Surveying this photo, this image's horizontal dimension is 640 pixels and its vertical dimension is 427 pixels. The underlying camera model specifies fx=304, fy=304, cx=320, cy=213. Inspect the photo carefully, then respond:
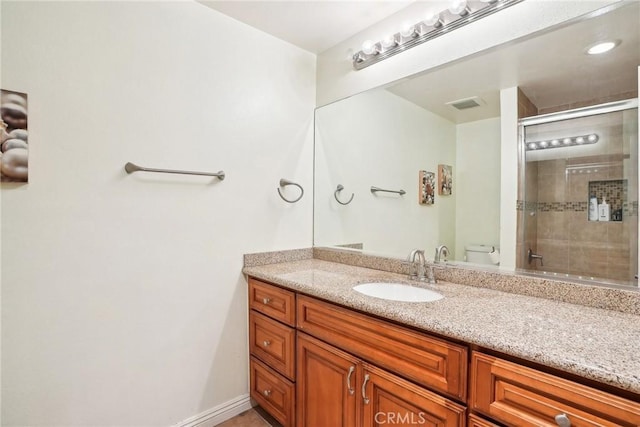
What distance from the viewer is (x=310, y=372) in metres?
1.41

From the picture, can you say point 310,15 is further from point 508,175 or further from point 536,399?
point 536,399

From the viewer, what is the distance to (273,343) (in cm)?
163

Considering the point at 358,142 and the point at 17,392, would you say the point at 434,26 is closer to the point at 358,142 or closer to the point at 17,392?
the point at 358,142

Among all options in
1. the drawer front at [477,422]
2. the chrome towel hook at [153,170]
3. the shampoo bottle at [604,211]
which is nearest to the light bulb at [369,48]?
the chrome towel hook at [153,170]

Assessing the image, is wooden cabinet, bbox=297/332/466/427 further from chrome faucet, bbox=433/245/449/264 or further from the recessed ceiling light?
the recessed ceiling light

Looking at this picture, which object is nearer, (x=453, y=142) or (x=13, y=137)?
(x=13, y=137)

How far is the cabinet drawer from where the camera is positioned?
0.68m

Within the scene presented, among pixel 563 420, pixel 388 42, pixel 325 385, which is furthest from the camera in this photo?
pixel 388 42

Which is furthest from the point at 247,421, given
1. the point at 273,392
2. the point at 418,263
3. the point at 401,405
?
the point at 418,263

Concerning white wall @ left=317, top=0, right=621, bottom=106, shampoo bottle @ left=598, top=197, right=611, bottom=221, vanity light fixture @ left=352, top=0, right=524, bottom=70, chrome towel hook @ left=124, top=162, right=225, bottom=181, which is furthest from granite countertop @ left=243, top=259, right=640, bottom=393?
vanity light fixture @ left=352, top=0, right=524, bottom=70

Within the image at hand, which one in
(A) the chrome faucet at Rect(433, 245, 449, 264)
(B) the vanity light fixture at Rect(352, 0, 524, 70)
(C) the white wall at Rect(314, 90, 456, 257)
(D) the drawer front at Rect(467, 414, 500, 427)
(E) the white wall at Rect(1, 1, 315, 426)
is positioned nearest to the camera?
(D) the drawer front at Rect(467, 414, 500, 427)

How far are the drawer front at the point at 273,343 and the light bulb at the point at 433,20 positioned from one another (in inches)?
64.8

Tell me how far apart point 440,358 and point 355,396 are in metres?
0.43

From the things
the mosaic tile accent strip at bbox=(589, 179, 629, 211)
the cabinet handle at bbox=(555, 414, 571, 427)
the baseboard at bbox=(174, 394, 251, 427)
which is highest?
the mosaic tile accent strip at bbox=(589, 179, 629, 211)
